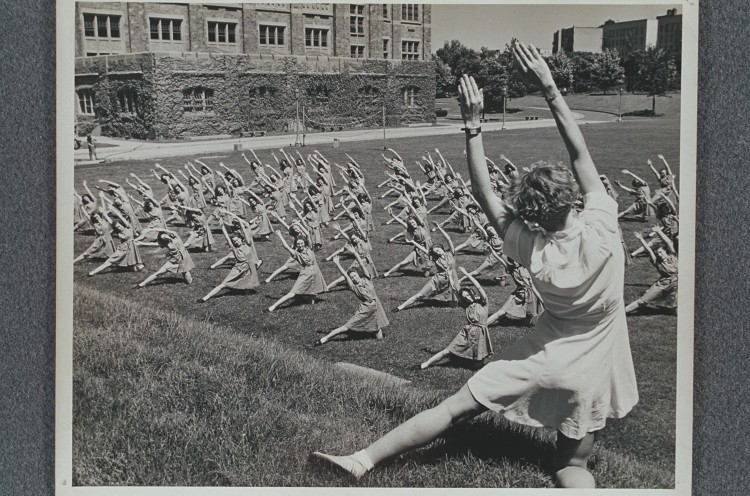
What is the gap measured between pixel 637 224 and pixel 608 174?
435 mm

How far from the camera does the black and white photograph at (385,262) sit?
3.86 meters

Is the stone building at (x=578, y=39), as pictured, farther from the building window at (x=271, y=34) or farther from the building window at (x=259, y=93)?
the building window at (x=259, y=93)

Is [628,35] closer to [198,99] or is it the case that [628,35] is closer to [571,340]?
[571,340]

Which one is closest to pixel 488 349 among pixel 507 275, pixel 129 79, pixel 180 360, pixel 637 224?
pixel 507 275

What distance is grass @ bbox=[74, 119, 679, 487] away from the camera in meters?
4.46

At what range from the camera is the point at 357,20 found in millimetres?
4816

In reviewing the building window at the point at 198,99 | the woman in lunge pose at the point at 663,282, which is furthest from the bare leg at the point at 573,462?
the building window at the point at 198,99

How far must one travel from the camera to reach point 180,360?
488cm

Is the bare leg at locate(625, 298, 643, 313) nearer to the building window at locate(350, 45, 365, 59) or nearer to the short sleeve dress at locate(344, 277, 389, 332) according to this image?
the short sleeve dress at locate(344, 277, 389, 332)

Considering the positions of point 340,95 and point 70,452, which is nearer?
point 70,452

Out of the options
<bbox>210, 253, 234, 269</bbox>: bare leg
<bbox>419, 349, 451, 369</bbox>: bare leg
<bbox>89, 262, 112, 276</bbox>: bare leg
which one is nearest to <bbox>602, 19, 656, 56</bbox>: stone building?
<bbox>419, 349, 451, 369</bbox>: bare leg

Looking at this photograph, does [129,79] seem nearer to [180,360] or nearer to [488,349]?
[180,360]

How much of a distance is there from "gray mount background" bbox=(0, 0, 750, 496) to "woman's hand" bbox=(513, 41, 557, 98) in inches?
58.4

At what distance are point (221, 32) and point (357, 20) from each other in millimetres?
944
